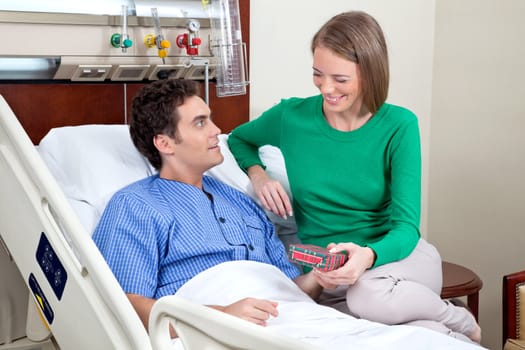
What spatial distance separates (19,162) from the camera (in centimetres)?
194

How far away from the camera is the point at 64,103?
253 cm

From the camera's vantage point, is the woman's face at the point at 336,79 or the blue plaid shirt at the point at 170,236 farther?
the woman's face at the point at 336,79

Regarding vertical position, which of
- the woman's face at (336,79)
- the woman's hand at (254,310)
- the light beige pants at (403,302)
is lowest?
the light beige pants at (403,302)

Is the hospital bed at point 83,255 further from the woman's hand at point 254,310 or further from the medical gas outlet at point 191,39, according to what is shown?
the medical gas outlet at point 191,39

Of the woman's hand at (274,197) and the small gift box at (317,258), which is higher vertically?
the woman's hand at (274,197)

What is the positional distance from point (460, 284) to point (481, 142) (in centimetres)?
97

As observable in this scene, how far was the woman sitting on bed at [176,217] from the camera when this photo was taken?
187 centimetres

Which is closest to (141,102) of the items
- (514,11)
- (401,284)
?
(401,284)

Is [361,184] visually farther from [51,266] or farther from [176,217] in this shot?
[51,266]

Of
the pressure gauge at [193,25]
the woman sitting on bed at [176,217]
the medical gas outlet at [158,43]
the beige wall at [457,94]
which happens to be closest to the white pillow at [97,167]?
the woman sitting on bed at [176,217]

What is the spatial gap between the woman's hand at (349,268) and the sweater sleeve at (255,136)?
0.56 m

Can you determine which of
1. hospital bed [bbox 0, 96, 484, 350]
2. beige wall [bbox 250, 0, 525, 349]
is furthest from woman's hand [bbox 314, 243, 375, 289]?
beige wall [bbox 250, 0, 525, 349]

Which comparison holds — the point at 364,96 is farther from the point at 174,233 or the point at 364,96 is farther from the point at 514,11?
the point at 514,11

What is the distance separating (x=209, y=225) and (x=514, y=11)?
5.81ft
